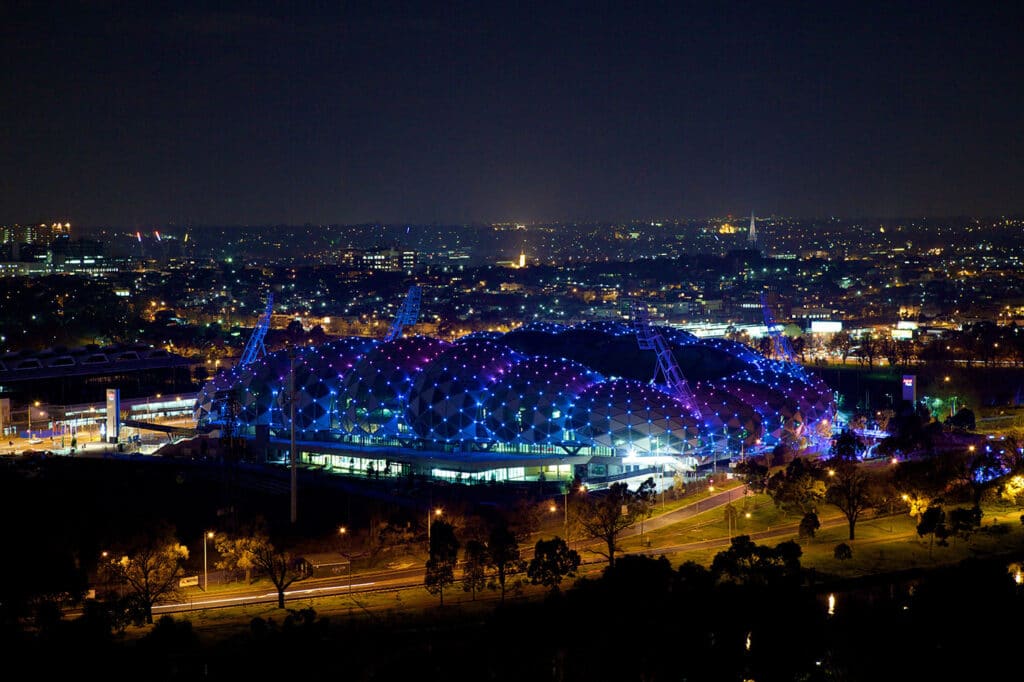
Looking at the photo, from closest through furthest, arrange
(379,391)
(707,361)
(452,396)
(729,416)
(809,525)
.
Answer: (809,525) → (729,416) → (452,396) → (379,391) → (707,361)

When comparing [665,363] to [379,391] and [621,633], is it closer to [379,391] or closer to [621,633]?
[379,391]

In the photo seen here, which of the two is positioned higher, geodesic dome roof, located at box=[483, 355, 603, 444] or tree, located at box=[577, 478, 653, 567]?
geodesic dome roof, located at box=[483, 355, 603, 444]

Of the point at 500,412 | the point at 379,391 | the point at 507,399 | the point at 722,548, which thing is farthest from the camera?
the point at 379,391

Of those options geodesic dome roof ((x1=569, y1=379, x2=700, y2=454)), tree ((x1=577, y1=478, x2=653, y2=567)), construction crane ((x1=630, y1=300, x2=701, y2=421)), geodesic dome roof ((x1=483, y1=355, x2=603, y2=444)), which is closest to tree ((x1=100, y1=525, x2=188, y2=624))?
tree ((x1=577, y1=478, x2=653, y2=567))

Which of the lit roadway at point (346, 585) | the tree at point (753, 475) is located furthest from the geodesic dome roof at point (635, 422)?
the lit roadway at point (346, 585)

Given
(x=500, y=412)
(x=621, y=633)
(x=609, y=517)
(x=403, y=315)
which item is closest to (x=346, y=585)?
(x=609, y=517)

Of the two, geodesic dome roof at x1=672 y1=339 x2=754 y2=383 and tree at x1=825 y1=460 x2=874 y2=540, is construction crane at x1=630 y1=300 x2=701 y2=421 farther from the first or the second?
tree at x1=825 y1=460 x2=874 y2=540
